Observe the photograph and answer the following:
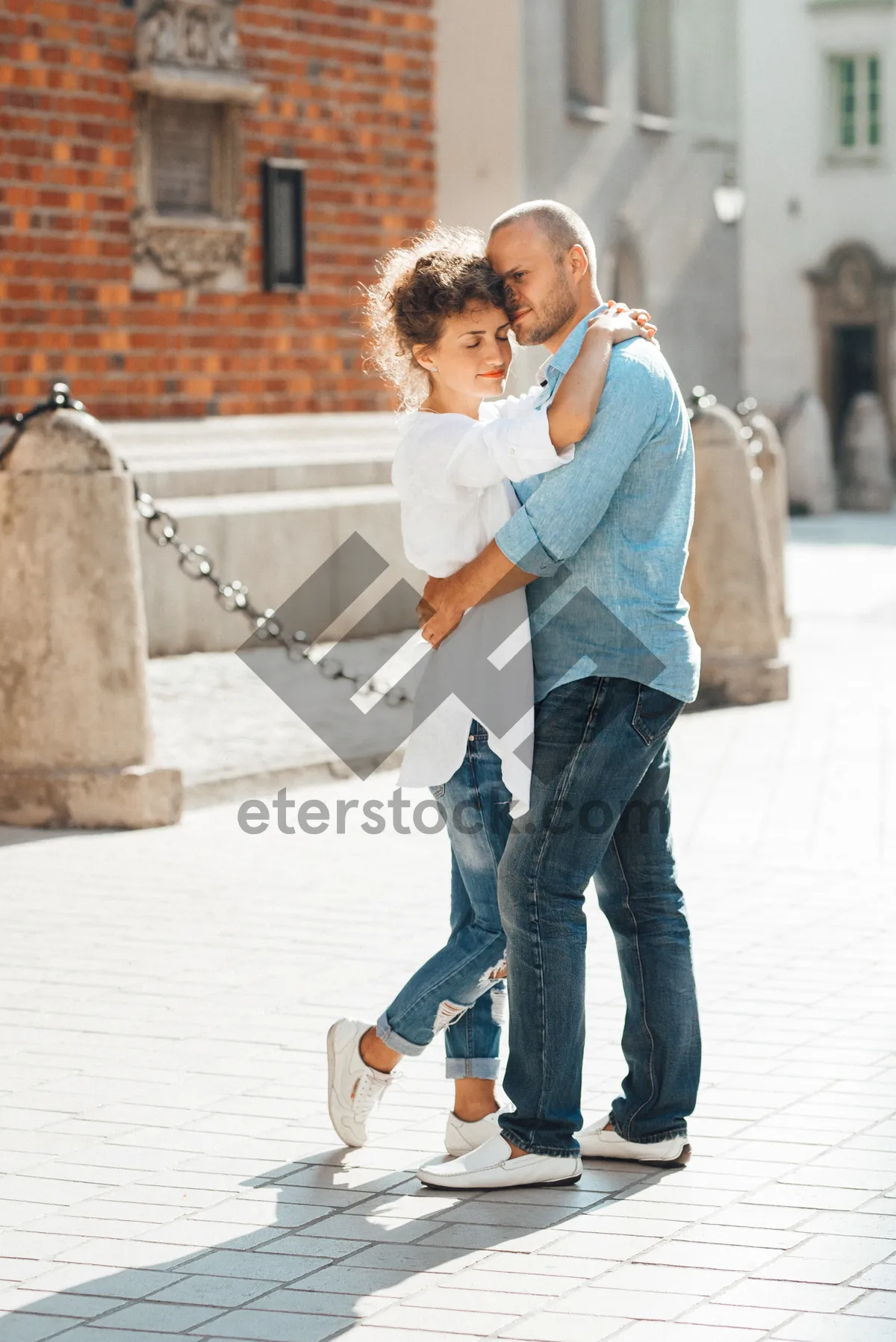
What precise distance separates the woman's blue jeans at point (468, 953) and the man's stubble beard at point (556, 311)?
2.27 ft

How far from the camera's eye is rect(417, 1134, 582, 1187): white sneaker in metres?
4.17

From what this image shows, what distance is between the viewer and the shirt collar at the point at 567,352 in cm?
400

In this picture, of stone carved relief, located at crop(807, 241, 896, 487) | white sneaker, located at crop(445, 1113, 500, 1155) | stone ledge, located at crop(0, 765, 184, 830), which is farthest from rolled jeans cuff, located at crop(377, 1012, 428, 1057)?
stone carved relief, located at crop(807, 241, 896, 487)

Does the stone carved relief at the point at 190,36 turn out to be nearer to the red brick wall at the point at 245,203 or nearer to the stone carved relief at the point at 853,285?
the red brick wall at the point at 245,203

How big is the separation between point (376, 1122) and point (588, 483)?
145 cm

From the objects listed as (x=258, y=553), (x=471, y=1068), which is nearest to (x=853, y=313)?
(x=258, y=553)

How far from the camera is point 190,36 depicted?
11.9 m

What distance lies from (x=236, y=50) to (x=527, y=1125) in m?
9.07

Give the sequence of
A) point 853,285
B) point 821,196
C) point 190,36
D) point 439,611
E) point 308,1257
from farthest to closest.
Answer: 1. point 821,196
2. point 853,285
3. point 190,36
4. point 439,611
5. point 308,1257

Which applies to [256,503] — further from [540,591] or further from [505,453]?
[505,453]

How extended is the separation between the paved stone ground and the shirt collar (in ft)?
4.74

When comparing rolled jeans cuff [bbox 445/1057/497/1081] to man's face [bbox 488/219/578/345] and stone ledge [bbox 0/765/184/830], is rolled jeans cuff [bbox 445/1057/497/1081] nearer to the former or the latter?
man's face [bbox 488/219/578/345]

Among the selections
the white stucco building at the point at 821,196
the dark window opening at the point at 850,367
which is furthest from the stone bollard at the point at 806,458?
the dark window opening at the point at 850,367

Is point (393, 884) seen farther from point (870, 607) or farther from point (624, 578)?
point (870, 607)
